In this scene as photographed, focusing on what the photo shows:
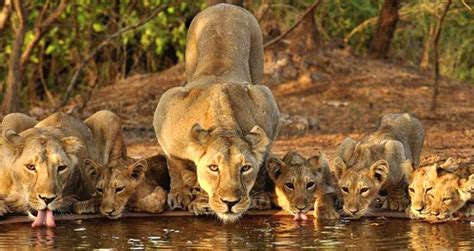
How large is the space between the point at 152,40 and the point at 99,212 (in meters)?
11.9

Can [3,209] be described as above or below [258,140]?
below

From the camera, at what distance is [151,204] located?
10.5 metres

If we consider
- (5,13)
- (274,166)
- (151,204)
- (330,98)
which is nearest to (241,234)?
(274,166)

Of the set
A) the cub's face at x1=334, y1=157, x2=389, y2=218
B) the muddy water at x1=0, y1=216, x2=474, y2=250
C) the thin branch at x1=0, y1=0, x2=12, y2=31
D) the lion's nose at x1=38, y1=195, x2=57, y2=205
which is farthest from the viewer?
the thin branch at x1=0, y1=0, x2=12, y2=31

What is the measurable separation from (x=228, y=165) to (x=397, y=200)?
4.93 ft

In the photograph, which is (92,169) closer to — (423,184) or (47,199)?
(47,199)

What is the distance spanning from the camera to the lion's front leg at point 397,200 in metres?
10.5

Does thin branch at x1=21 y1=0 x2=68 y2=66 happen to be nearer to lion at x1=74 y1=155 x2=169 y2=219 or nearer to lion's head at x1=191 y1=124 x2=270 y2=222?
lion at x1=74 y1=155 x2=169 y2=219

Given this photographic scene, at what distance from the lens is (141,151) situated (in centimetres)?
1506

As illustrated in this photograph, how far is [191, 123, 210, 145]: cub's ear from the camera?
10258 mm

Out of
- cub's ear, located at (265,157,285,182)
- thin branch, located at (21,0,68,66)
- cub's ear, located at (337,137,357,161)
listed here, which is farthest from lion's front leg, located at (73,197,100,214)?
thin branch, located at (21,0,68,66)

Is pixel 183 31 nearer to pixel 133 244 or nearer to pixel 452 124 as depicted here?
pixel 452 124

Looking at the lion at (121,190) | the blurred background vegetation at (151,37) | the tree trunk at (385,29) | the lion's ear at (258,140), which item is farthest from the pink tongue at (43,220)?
the tree trunk at (385,29)

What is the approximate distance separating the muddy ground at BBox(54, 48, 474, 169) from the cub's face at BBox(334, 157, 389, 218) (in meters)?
4.84
